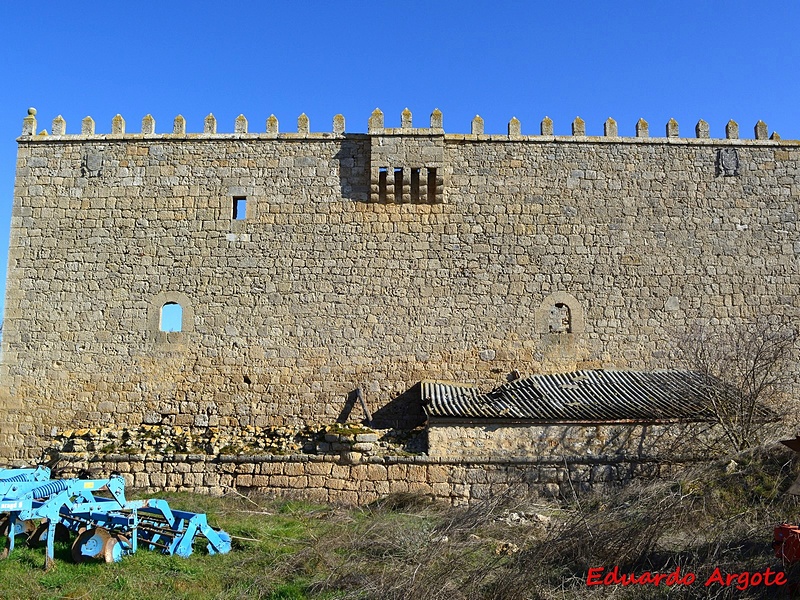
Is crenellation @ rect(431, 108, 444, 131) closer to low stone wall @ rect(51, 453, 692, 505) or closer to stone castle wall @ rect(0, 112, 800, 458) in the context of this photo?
stone castle wall @ rect(0, 112, 800, 458)

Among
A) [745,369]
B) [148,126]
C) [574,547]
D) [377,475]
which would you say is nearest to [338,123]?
[148,126]

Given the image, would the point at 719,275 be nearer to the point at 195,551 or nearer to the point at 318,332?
the point at 318,332

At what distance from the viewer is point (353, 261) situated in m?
12.7

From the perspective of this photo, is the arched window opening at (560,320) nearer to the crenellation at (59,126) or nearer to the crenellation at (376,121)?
the crenellation at (376,121)

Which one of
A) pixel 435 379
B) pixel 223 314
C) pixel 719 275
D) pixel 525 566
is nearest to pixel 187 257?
pixel 223 314

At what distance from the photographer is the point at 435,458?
9.77 metres

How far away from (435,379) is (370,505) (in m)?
3.29

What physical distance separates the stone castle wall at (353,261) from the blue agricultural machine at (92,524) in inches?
196

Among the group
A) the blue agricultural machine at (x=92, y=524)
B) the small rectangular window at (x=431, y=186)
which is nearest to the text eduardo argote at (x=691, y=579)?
the blue agricultural machine at (x=92, y=524)

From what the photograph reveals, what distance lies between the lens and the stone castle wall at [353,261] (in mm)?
12312

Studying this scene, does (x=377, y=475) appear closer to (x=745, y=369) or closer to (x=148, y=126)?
(x=745, y=369)

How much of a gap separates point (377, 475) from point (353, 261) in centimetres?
445

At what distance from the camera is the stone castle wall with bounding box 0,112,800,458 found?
12.3m

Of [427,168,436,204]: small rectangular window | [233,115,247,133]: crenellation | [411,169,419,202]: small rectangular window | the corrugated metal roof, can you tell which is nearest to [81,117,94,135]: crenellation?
[233,115,247,133]: crenellation
